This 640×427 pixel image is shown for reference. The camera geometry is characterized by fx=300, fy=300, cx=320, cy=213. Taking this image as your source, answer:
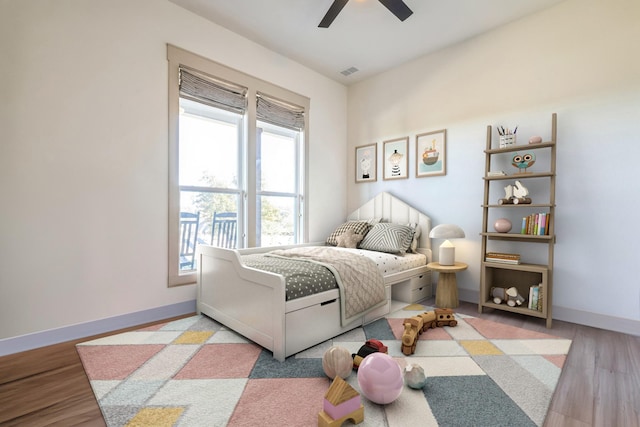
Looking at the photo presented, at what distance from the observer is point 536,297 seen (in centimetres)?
254

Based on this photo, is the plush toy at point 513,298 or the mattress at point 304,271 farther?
the plush toy at point 513,298

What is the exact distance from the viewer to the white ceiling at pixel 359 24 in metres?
2.67

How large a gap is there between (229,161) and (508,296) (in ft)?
9.92

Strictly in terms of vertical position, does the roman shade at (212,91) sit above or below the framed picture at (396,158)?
above

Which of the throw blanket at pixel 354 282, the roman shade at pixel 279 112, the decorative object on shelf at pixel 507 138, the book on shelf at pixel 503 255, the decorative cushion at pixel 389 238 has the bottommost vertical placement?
the throw blanket at pixel 354 282

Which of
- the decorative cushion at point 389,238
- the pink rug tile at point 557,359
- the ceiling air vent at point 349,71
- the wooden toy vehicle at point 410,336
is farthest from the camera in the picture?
the ceiling air vent at point 349,71

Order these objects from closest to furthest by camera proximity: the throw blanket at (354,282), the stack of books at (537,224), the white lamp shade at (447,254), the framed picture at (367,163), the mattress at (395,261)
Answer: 1. the throw blanket at (354,282)
2. the stack of books at (537,224)
3. the mattress at (395,261)
4. the white lamp shade at (447,254)
5. the framed picture at (367,163)

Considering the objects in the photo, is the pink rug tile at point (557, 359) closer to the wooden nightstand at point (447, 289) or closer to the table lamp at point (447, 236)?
the wooden nightstand at point (447, 289)

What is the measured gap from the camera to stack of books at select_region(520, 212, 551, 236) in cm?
253

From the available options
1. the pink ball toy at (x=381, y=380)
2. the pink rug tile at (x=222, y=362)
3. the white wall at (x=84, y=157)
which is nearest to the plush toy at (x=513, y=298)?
the pink ball toy at (x=381, y=380)

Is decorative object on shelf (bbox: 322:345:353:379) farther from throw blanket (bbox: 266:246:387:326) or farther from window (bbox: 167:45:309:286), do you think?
window (bbox: 167:45:309:286)

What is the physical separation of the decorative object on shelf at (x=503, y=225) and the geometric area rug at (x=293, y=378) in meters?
0.86

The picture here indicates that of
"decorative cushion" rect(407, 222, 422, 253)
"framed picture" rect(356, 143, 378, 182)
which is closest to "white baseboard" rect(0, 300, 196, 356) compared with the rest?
"decorative cushion" rect(407, 222, 422, 253)

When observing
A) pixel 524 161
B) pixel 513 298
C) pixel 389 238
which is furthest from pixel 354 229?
pixel 524 161
